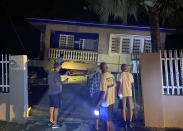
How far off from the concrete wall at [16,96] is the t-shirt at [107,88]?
2.62 m

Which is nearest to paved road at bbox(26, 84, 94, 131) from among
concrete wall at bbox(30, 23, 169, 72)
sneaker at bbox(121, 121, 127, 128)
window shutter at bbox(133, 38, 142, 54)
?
sneaker at bbox(121, 121, 127, 128)

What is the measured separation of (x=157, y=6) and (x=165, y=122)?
4254 millimetres

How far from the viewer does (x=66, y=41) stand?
42.1 ft

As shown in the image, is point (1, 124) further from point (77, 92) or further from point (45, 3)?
point (45, 3)

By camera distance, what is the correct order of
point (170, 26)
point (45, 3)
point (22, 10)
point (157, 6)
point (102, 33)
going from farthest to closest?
point (22, 10) < point (45, 3) < point (102, 33) < point (170, 26) < point (157, 6)

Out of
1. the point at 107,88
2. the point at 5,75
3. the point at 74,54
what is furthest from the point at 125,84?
the point at 74,54

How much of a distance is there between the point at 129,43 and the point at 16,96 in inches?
354

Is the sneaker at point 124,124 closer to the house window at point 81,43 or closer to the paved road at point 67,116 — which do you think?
the paved road at point 67,116

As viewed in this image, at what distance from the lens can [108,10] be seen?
6.05 metres

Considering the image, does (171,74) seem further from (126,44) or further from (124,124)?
(126,44)

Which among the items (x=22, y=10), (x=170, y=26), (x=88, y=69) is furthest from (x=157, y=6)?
(x=22, y=10)

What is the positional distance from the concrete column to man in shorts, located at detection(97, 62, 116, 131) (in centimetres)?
128

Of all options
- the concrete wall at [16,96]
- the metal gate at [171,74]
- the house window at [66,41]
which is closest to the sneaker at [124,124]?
the metal gate at [171,74]

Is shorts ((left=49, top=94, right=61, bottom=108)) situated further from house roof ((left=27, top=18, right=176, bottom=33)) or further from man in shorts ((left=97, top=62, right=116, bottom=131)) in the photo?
house roof ((left=27, top=18, right=176, bottom=33))
